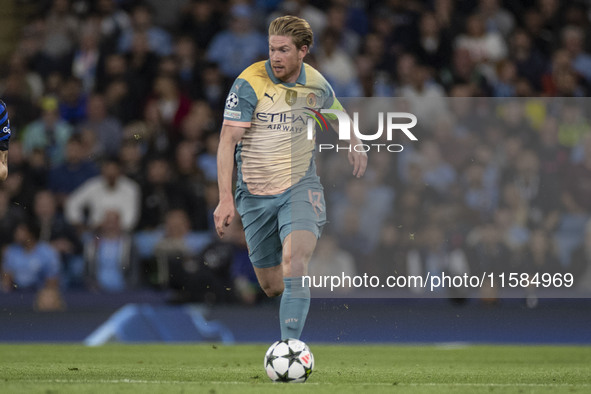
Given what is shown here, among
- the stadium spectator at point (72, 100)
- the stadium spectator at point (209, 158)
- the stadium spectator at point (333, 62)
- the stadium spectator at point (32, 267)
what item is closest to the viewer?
the stadium spectator at point (32, 267)

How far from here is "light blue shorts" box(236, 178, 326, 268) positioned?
7195mm

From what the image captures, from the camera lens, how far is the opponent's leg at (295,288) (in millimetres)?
6875

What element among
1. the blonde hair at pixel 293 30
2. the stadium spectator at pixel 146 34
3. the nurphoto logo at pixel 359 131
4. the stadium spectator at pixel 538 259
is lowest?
the stadium spectator at pixel 538 259

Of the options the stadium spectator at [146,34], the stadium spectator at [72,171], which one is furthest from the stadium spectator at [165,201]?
the stadium spectator at [146,34]

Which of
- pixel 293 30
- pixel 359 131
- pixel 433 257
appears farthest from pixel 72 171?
pixel 293 30

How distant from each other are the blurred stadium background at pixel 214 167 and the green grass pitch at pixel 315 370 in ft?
1.76

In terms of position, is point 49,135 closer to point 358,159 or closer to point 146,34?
point 146,34

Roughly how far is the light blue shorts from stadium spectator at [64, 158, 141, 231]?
556 cm

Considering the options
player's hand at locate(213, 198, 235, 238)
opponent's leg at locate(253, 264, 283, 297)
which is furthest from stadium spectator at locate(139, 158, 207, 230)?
player's hand at locate(213, 198, 235, 238)

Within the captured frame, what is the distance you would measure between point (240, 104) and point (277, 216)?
833mm

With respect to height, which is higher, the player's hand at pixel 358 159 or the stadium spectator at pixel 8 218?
the player's hand at pixel 358 159

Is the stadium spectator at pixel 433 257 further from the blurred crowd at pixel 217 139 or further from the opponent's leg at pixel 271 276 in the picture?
the opponent's leg at pixel 271 276

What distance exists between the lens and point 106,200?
13.2 meters

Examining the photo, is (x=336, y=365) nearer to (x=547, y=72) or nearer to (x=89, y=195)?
(x=89, y=195)
